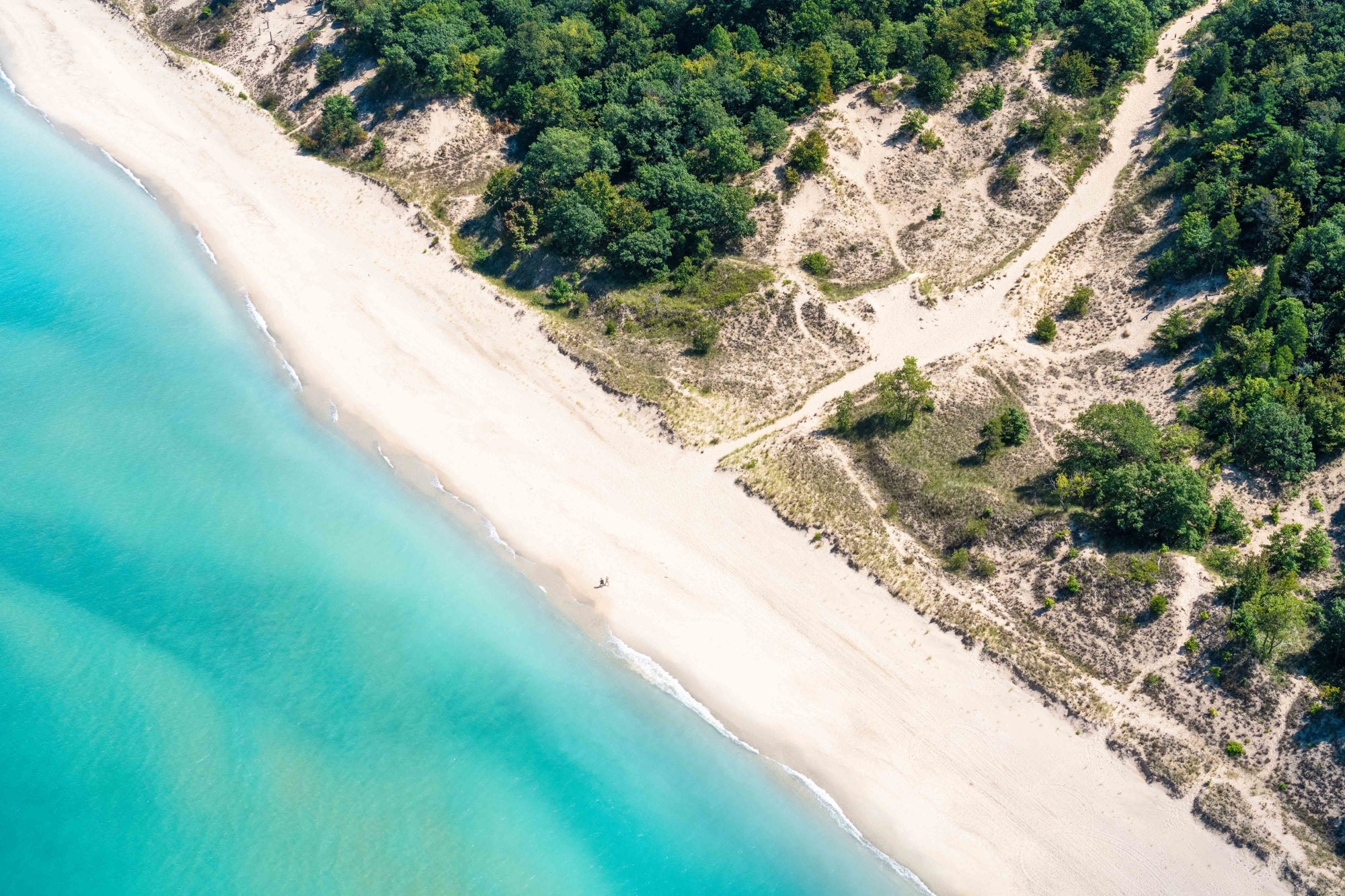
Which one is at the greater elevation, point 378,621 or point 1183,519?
point 1183,519

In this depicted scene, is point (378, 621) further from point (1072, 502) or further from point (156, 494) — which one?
point (1072, 502)

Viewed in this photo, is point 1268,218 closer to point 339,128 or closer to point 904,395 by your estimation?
point 904,395

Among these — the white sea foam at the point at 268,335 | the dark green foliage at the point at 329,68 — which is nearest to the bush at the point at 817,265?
the white sea foam at the point at 268,335

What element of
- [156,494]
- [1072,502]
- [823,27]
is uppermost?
[823,27]

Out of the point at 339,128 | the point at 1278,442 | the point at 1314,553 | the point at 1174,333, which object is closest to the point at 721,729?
the point at 1314,553

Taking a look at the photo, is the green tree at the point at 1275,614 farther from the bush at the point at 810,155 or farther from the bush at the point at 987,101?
the bush at the point at 987,101

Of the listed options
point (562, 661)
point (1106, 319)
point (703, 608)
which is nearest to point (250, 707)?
point (562, 661)

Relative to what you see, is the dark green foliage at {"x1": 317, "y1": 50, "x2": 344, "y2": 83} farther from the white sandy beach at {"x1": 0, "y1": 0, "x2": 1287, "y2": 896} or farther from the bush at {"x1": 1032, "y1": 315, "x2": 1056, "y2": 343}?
the bush at {"x1": 1032, "y1": 315, "x2": 1056, "y2": 343}
